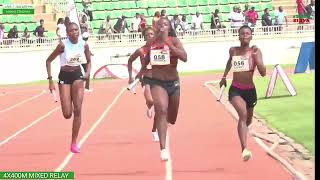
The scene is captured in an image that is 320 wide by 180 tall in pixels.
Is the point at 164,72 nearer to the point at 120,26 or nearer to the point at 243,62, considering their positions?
→ the point at 243,62

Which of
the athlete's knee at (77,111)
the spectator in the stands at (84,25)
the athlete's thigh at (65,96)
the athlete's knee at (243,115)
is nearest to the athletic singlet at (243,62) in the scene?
the athlete's knee at (243,115)

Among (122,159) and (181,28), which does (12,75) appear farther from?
(122,159)

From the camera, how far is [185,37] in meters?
34.0

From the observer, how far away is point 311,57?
81.3 ft

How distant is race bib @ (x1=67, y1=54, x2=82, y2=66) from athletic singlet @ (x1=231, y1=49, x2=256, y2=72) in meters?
2.38

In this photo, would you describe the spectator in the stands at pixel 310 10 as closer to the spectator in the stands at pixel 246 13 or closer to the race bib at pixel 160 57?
the spectator in the stands at pixel 246 13

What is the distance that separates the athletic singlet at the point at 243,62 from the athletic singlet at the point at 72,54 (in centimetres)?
235

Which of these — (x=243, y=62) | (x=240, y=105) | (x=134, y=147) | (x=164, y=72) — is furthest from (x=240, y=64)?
(x=134, y=147)

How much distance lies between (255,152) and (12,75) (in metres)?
24.6

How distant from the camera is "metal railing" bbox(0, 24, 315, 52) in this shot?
32969 mm

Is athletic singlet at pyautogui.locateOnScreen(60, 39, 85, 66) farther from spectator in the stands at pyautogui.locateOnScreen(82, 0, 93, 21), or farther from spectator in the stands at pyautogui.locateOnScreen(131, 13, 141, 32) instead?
spectator in the stands at pyautogui.locateOnScreen(82, 0, 93, 21)

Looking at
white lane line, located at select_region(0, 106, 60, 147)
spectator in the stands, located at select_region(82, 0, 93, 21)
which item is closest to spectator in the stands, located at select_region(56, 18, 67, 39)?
spectator in the stands, located at select_region(82, 0, 93, 21)

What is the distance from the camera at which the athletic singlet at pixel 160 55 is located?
9.38 m

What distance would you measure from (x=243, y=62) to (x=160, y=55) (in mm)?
1203
